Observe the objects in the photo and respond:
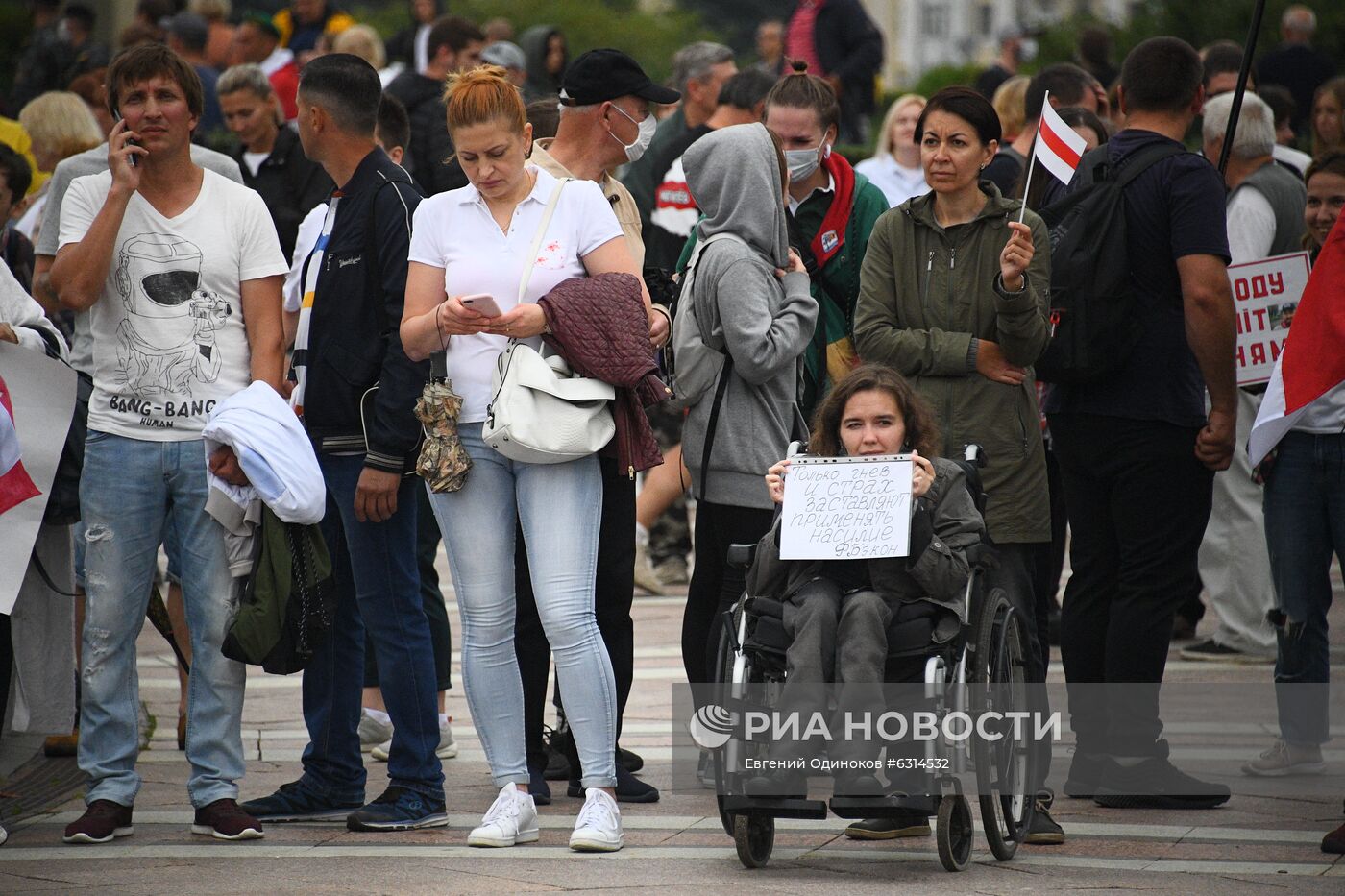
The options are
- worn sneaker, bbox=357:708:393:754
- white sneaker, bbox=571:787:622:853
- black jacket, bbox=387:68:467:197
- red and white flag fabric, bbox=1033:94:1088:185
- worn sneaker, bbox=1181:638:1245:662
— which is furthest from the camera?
black jacket, bbox=387:68:467:197

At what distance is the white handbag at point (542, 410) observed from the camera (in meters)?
5.32

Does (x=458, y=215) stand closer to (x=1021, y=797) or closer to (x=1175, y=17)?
(x=1021, y=797)

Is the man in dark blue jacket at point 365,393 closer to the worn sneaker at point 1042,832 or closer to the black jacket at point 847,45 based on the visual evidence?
the worn sneaker at point 1042,832

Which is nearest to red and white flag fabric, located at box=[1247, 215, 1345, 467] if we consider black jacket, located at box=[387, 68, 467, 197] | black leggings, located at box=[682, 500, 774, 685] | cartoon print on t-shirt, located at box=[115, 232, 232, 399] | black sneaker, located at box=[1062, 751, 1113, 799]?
black sneaker, located at box=[1062, 751, 1113, 799]

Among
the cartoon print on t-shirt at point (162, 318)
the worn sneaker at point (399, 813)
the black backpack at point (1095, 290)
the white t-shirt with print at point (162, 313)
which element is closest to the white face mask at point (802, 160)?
the black backpack at point (1095, 290)

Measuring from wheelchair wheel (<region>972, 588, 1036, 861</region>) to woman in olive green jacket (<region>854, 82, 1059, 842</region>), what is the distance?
14.3 inches

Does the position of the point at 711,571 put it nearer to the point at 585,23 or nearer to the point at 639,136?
the point at 639,136

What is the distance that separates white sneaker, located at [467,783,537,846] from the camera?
18.2 ft

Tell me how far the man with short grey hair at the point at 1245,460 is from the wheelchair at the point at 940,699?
3.25 m

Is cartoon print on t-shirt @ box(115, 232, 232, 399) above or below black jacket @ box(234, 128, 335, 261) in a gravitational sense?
below

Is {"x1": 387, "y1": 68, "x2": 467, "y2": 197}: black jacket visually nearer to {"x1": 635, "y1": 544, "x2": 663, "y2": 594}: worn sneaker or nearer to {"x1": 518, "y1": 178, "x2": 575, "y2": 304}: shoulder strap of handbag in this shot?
{"x1": 635, "y1": 544, "x2": 663, "y2": 594}: worn sneaker

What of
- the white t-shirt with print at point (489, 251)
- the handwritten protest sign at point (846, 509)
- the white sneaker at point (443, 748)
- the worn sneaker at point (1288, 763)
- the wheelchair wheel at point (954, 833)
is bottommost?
the white sneaker at point (443, 748)

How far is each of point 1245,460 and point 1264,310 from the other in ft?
5.69

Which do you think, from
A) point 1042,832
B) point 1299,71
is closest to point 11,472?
point 1042,832
